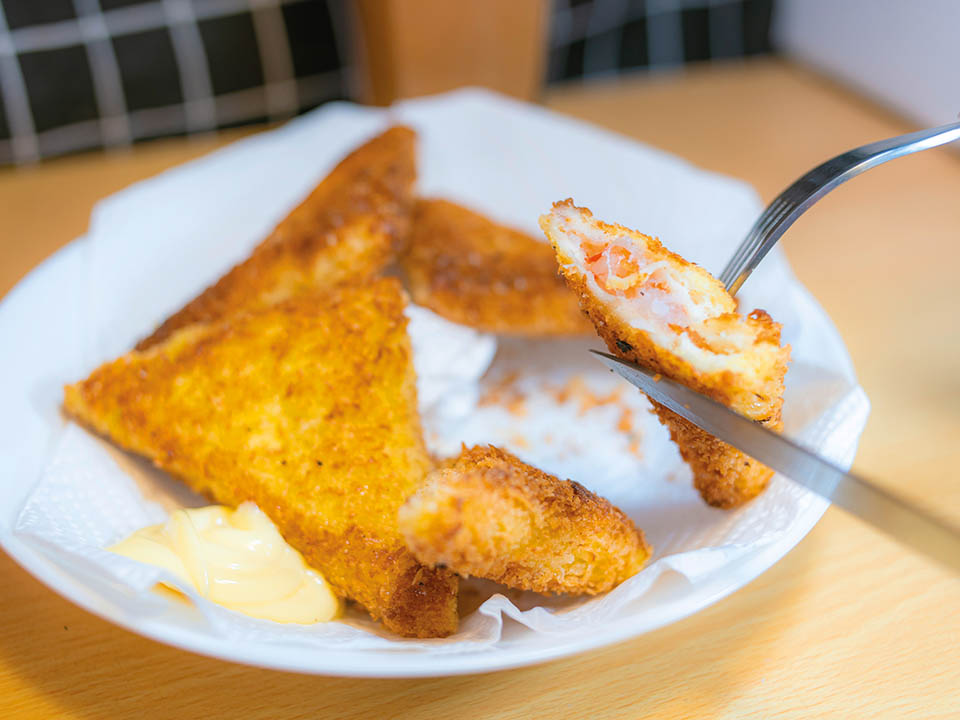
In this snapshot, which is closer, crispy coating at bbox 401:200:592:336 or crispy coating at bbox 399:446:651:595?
crispy coating at bbox 399:446:651:595

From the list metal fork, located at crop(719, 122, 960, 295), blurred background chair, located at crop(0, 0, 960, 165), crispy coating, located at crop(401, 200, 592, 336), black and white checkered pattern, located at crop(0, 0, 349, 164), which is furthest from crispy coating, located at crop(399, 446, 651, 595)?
black and white checkered pattern, located at crop(0, 0, 349, 164)

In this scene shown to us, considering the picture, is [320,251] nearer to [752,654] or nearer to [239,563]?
[239,563]

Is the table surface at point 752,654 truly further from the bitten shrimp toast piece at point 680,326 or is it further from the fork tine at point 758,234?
the fork tine at point 758,234

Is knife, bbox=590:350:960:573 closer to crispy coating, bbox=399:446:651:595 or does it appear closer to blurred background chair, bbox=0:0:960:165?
crispy coating, bbox=399:446:651:595

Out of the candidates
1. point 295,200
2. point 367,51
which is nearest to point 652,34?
point 367,51

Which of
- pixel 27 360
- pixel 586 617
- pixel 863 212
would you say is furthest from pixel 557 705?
pixel 863 212

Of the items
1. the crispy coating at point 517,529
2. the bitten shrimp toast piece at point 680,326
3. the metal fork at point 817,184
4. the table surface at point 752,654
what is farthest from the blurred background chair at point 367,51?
the crispy coating at point 517,529

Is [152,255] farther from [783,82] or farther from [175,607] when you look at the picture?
[783,82]
